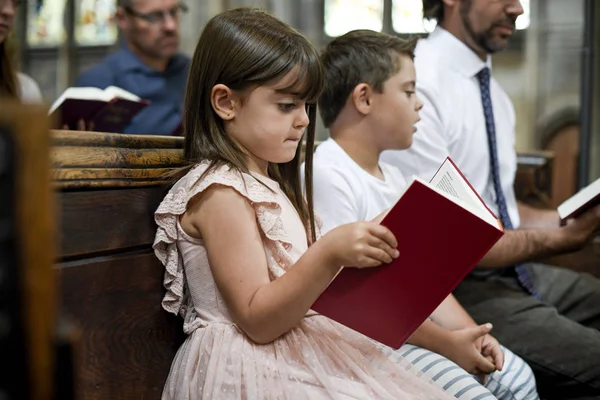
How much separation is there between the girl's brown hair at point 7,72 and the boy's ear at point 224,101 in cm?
135

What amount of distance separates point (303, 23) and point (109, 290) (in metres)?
9.77

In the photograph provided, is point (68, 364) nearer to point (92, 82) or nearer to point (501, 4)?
point (501, 4)

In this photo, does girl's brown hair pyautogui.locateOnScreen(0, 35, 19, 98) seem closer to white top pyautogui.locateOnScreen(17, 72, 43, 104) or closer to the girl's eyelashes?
white top pyautogui.locateOnScreen(17, 72, 43, 104)

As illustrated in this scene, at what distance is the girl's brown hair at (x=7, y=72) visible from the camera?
256cm

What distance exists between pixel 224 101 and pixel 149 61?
2.66 metres

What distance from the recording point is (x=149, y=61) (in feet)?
13.1

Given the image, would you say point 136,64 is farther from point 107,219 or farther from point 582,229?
point 107,219

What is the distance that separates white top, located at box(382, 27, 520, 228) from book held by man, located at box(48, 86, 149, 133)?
2.89ft

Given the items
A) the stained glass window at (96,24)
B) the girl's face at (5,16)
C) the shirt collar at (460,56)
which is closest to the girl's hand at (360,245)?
the shirt collar at (460,56)

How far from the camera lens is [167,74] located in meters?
4.03

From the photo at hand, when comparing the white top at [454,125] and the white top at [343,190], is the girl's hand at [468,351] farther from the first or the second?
the white top at [454,125]

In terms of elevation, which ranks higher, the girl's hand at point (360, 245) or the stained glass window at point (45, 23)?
the stained glass window at point (45, 23)

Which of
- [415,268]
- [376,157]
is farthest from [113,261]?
[376,157]

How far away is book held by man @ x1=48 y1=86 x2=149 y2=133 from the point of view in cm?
227
